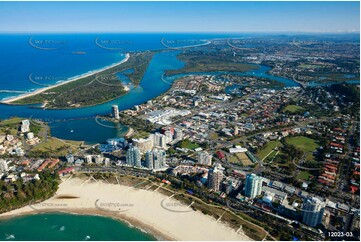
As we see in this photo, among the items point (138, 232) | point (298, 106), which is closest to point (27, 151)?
point (138, 232)

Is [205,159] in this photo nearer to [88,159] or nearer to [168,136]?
[168,136]

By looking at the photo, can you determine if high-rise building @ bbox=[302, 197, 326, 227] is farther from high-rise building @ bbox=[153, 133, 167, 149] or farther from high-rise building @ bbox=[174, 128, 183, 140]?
high-rise building @ bbox=[174, 128, 183, 140]

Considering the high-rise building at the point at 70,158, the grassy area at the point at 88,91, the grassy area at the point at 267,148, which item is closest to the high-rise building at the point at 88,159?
the high-rise building at the point at 70,158

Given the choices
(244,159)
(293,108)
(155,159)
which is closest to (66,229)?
(155,159)

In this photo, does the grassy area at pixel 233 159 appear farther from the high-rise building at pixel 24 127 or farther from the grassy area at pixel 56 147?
the high-rise building at pixel 24 127

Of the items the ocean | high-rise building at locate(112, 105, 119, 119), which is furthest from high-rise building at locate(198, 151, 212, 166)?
high-rise building at locate(112, 105, 119, 119)
